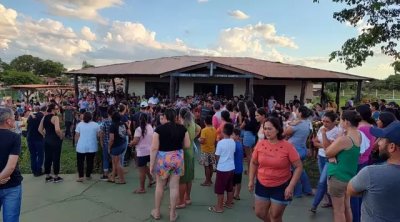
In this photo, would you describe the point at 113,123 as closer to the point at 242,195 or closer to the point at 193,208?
the point at 193,208

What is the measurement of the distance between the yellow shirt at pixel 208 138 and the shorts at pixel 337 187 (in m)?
2.54

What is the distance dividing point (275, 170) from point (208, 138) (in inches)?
98.5

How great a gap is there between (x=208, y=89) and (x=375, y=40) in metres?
9.97

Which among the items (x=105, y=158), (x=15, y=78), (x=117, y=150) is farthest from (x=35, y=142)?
(x=15, y=78)

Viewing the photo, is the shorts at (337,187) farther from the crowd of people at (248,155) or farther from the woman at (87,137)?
the woman at (87,137)

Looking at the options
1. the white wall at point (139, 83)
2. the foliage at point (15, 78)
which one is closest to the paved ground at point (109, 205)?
the white wall at point (139, 83)

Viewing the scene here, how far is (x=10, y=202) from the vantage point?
359cm

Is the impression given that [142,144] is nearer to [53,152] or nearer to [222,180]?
[222,180]

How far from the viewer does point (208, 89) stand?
20.7 metres

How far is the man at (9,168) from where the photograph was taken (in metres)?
3.44

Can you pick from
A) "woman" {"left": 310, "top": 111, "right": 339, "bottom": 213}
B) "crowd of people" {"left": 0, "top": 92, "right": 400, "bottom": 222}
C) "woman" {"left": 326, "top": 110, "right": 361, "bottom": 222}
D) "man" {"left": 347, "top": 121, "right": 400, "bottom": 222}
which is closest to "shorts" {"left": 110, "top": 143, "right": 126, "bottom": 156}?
"crowd of people" {"left": 0, "top": 92, "right": 400, "bottom": 222}

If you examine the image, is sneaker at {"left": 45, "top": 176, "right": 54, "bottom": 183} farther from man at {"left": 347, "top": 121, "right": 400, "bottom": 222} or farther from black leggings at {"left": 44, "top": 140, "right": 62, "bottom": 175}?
man at {"left": 347, "top": 121, "right": 400, "bottom": 222}

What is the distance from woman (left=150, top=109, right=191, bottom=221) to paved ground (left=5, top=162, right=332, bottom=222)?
725mm

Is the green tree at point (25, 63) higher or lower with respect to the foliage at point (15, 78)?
higher
